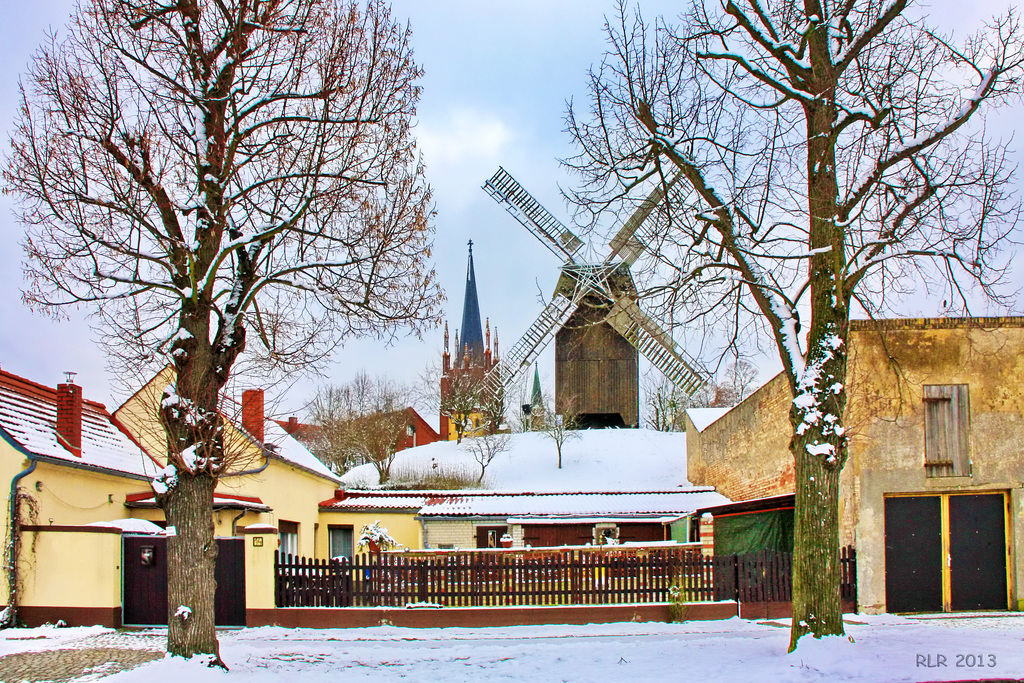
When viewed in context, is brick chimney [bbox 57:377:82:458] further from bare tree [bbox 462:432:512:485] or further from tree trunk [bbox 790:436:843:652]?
bare tree [bbox 462:432:512:485]

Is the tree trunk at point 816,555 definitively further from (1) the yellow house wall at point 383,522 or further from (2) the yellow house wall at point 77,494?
(1) the yellow house wall at point 383,522

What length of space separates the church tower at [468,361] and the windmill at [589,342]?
18.1 ft

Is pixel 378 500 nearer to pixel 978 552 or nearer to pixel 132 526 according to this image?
pixel 132 526

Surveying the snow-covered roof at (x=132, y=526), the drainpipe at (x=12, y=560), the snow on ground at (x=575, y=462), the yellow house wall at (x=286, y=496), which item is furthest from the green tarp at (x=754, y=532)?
the drainpipe at (x=12, y=560)

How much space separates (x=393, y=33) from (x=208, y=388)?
5.07 meters

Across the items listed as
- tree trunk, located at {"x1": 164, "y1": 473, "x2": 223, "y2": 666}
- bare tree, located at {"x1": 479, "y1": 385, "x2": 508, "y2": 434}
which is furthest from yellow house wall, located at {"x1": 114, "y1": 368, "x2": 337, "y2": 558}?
bare tree, located at {"x1": 479, "y1": 385, "x2": 508, "y2": 434}

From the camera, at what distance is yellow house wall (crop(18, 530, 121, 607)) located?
1344cm

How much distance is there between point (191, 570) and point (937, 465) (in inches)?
485

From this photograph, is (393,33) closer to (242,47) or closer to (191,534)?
(242,47)

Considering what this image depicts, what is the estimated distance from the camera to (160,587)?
1411 centimetres

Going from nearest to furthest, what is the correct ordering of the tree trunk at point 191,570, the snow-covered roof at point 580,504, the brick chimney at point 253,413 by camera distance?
the tree trunk at point 191,570
the brick chimney at point 253,413
the snow-covered roof at point 580,504

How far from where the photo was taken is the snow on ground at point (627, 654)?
9188 millimetres

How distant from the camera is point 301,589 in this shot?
14305 mm

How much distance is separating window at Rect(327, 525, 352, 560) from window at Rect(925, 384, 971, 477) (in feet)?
56.1
